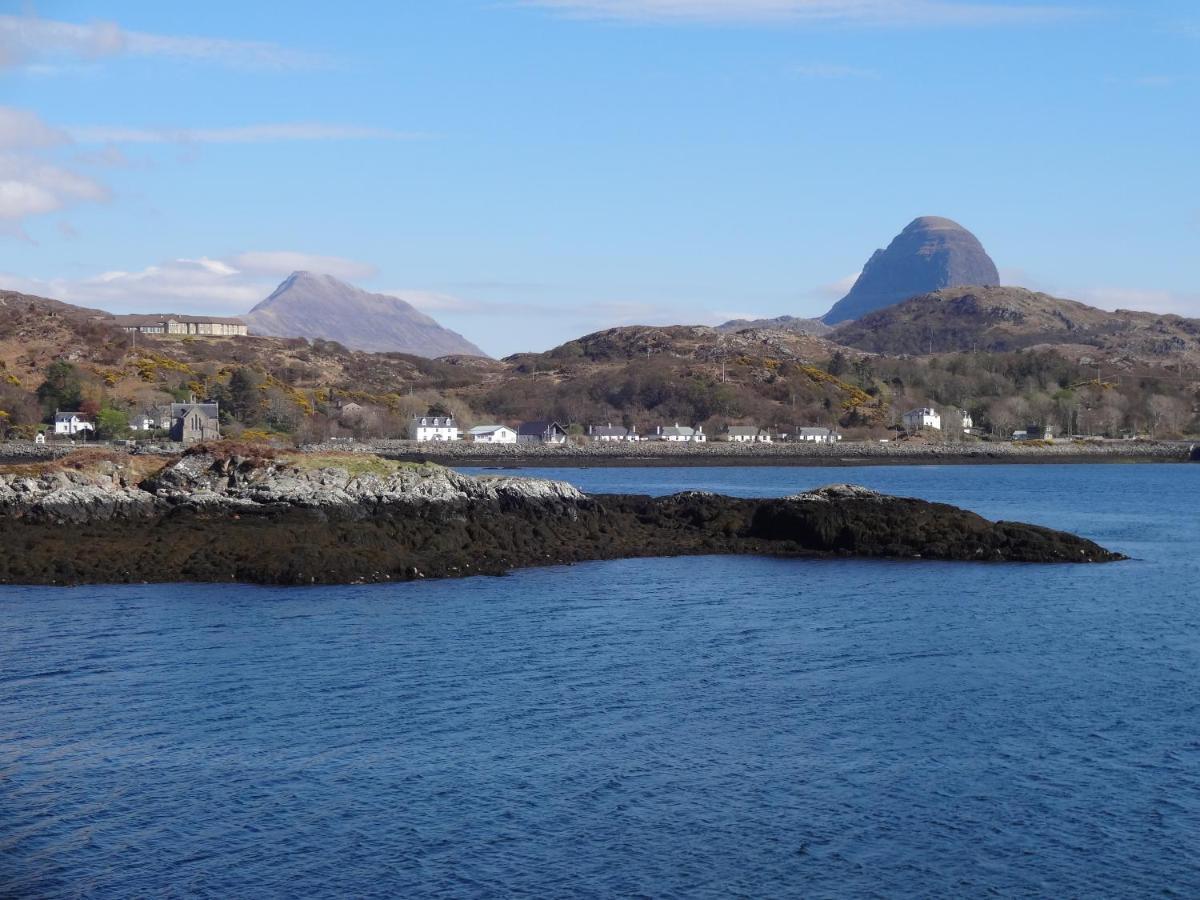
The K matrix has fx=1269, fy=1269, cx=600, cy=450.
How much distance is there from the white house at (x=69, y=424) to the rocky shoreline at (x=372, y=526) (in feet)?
205

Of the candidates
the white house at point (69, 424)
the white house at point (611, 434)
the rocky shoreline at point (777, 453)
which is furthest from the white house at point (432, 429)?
the white house at point (69, 424)

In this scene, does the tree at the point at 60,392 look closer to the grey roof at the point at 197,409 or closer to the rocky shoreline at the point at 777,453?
the grey roof at the point at 197,409

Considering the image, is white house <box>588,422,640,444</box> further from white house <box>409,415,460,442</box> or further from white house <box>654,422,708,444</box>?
white house <box>409,415,460,442</box>

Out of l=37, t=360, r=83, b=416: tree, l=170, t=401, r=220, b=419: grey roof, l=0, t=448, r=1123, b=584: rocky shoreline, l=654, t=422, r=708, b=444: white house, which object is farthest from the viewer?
l=654, t=422, r=708, b=444: white house

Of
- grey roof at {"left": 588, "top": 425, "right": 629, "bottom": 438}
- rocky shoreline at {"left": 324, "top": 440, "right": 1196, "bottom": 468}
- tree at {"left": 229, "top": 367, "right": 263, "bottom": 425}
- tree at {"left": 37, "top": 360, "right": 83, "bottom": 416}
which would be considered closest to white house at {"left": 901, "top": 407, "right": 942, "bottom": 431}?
rocky shoreline at {"left": 324, "top": 440, "right": 1196, "bottom": 468}

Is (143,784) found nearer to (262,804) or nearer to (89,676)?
(262,804)

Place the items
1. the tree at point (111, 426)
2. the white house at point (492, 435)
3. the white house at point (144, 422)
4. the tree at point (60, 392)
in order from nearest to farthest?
the tree at point (111, 426), the white house at point (144, 422), the tree at point (60, 392), the white house at point (492, 435)

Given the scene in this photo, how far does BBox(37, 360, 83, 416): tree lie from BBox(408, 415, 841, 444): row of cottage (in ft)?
92.5

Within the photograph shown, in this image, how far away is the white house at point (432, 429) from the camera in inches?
4476

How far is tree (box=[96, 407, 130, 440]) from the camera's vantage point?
3703 inches

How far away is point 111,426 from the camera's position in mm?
94062

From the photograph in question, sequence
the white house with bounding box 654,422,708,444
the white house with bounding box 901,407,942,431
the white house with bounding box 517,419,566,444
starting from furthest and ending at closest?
the white house with bounding box 901,407,942,431
the white house with bounding box 654,422,708,444
the white house with bounding box 517,419,566,444

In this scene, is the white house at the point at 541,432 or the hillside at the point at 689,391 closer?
the white house at the point at 541,432

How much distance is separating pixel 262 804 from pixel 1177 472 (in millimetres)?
94807
